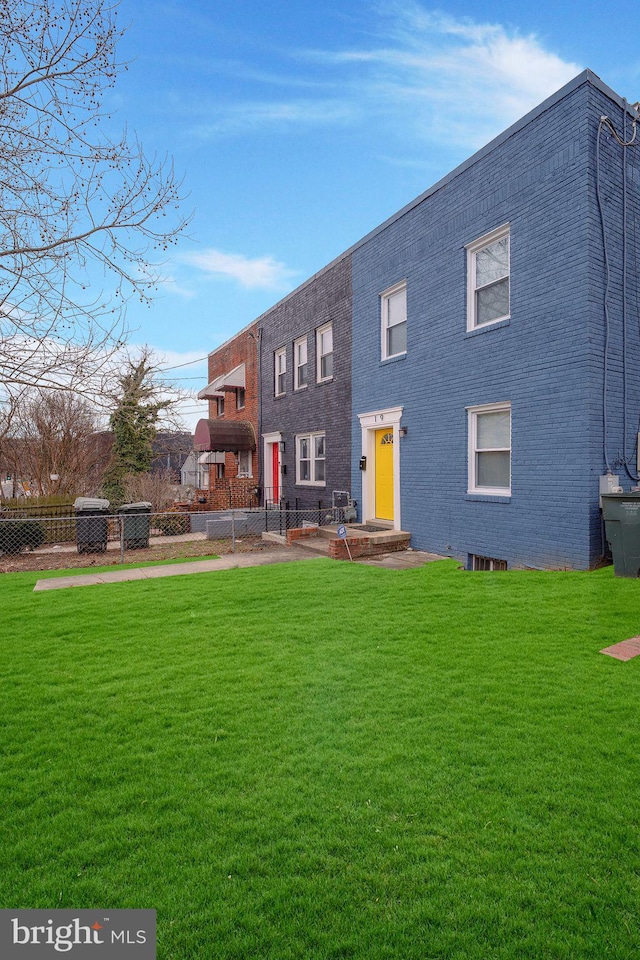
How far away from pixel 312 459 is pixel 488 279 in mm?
7868

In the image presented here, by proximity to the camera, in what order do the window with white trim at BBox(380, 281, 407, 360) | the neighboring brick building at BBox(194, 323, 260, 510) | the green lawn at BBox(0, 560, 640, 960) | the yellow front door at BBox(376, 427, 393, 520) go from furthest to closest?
the neighboring brick building at BBox(194, 323, 260, 510) → the yellow front door at BBox(376, 427, 393, 520) → the window with white trim at BBox(380, 281, 407, 360) → the green lawn at BBox(0, 560, 640, 960)

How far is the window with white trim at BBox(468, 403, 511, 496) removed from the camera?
9367 millimetres

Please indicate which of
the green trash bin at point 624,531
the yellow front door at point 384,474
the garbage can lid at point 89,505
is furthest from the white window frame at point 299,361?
the green trash bin at point 624,531

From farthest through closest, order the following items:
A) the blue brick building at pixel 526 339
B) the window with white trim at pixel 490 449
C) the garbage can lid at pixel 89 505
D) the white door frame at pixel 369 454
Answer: the garbage can lid at pixel 89 505 → the white door frame at pixel 369 454 → the window with white trim at pixel 490 449 → the blue brick building at pixel 526 339

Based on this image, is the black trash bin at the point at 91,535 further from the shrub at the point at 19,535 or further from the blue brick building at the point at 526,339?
the blue brick building at the point at 526,339

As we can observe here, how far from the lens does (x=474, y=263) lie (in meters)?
10.0

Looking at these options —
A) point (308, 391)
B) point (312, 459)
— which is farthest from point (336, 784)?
point (308, 391)

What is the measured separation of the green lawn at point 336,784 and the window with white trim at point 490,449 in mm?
3729

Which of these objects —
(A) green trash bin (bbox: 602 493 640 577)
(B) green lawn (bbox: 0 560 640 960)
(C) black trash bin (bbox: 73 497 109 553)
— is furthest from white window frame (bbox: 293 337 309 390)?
(B) green lawn (bbox: 0 560 640 960)

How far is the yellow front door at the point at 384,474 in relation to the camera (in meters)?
12.6

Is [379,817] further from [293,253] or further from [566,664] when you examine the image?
[293,253]

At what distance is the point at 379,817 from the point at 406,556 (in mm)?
8129

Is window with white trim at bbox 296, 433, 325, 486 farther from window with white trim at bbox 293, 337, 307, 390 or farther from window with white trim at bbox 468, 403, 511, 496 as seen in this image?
window with white trim at bbox 468, 403, 511, 496

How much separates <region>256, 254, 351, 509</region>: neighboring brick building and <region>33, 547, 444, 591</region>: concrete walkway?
3.48 meters
